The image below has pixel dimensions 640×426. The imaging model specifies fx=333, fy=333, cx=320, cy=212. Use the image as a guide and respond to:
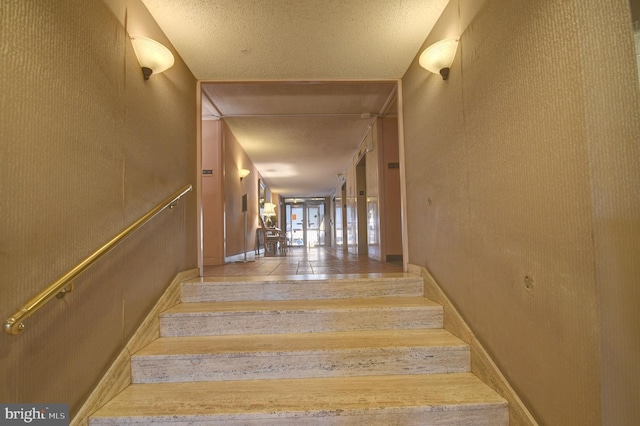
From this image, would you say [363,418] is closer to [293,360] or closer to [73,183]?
[293,360]

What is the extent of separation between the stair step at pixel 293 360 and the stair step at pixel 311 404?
0.29ft

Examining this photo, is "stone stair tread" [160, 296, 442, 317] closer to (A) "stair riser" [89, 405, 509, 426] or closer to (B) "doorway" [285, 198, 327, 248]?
(A) "stair riser" [89, 405, 509, 426]

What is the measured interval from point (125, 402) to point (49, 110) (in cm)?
143

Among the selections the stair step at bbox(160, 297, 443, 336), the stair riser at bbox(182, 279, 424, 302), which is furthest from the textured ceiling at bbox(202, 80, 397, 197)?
the stair step at bbox(160, 297, 443, 336)

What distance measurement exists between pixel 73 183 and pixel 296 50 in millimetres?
2038

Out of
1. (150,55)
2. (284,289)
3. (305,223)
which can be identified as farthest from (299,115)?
(305,223)

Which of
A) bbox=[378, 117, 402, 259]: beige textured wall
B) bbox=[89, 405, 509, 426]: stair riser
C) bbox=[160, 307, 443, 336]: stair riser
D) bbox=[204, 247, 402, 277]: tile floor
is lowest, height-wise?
bbox=[89, 405, 509, 426]: stair riser

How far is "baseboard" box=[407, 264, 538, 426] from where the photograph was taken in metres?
1.57

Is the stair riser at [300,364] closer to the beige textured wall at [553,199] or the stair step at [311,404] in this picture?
the stair step at [311,404]

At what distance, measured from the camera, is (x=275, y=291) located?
271cm

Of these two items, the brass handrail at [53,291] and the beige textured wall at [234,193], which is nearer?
the brass handrail at [53,291]

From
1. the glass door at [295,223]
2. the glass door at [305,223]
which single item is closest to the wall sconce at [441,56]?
the glass door at [305,223]

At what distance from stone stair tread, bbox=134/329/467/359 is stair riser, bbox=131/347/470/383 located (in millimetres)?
31

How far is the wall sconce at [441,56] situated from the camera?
7.16ft
